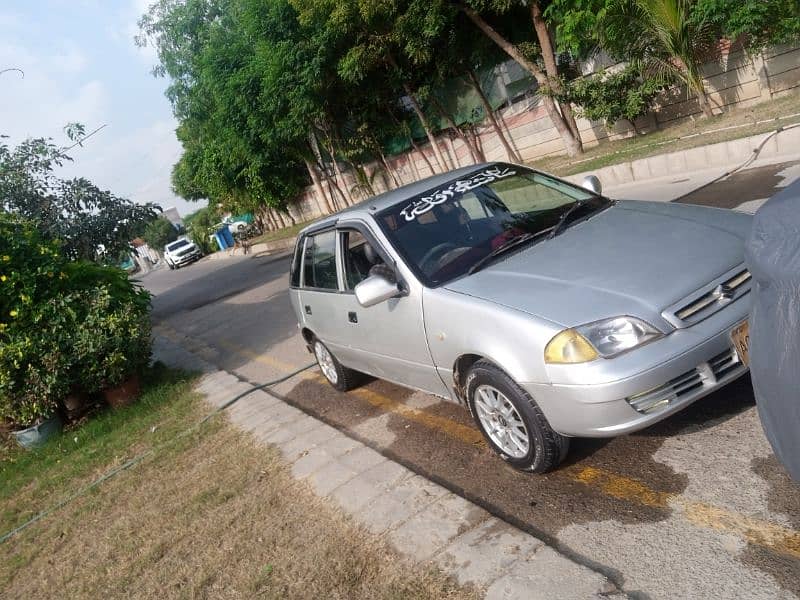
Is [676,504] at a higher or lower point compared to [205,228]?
lower

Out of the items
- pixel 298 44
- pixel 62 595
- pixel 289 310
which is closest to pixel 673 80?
pixel 289 310

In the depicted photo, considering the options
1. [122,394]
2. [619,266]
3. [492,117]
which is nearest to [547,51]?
[492,117]

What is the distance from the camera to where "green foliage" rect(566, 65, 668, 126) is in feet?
47.0

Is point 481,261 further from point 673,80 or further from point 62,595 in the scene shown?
point 673,80

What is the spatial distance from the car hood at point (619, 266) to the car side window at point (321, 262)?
5.14ft

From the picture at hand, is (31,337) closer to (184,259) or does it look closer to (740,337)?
(740,337)

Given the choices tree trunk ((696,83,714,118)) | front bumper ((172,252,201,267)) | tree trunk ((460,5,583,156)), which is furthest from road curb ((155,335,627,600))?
front bumper ((172,252,201,267))

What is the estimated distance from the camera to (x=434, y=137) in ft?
76.3

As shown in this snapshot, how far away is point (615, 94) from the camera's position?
14711 millimetres

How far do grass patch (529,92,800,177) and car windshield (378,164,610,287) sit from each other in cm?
702

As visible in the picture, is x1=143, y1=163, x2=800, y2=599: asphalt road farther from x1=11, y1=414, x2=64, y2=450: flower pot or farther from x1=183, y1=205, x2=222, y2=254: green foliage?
x1=183, y1=205, x2=222, y2=254: green foliage

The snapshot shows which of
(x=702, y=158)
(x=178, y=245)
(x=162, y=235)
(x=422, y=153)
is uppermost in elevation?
(x=162, y=235)

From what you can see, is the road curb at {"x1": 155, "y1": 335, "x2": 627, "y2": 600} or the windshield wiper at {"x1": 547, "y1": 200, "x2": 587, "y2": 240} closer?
the road curb at {"x1": 155, "y1": 335, "x2": 627, "y2": 600}

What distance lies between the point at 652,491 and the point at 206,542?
2.61 m
